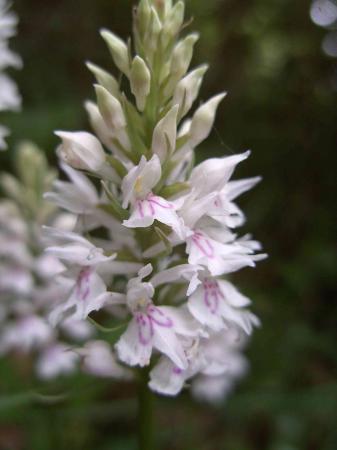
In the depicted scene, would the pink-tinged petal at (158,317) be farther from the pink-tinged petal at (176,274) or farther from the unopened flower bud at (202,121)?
the unopened flower bud at (202,121)

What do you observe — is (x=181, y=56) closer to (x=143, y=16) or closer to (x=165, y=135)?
(x=143, y=16)

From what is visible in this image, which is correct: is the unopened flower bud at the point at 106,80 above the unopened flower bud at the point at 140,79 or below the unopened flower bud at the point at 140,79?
below

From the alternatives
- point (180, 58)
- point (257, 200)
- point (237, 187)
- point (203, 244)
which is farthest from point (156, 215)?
point (257, 200)

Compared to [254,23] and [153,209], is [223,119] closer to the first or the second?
[254,23]

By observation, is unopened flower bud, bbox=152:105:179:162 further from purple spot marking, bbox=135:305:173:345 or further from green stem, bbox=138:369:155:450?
green stem, bbox=138:369:155:450

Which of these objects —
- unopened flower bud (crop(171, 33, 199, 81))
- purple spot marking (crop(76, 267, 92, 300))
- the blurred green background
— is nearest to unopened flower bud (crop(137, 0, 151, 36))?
unopened flower bud (crop(171, 33, 199, 81))

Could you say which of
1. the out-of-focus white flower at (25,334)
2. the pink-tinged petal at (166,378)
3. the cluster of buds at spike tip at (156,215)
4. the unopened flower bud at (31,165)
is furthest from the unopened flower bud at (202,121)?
the out-of-focus white flower at (25,334)
